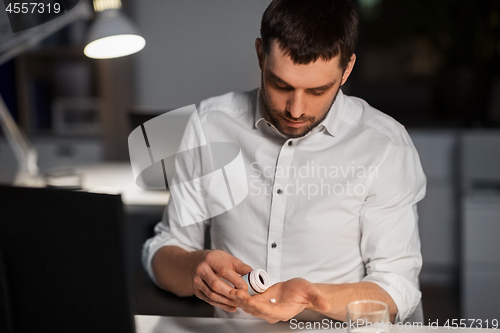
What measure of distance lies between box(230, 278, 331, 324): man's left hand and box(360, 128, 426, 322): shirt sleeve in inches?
10.3

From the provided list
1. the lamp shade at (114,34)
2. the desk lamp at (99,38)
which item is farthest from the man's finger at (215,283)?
the lamp shade at (114,34)

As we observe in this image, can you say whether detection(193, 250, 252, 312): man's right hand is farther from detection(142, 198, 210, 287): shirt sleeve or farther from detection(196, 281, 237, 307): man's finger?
detection(142, 198, 210, 287): shirt sleeve

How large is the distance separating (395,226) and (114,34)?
0.94 m

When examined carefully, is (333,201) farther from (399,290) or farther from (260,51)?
(260,51)

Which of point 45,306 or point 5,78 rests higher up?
point 5,78

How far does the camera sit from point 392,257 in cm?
103

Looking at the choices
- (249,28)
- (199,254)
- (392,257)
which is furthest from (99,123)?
(392,257)

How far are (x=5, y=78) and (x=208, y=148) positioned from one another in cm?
196

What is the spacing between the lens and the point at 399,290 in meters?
1.01

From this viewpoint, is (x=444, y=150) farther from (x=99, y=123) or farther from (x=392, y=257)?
(x=99, y=123)

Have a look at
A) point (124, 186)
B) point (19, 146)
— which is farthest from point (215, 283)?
point (19, 146)

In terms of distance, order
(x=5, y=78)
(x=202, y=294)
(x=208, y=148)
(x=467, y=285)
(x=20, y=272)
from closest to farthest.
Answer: (x=20, y=272)
(x=202, y=294)
(x=208, y=148)
(x=467, y=285)
(x=5, y=78)

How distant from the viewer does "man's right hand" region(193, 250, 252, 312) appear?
0.84 m

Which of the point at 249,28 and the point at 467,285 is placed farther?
the point at 467,285
